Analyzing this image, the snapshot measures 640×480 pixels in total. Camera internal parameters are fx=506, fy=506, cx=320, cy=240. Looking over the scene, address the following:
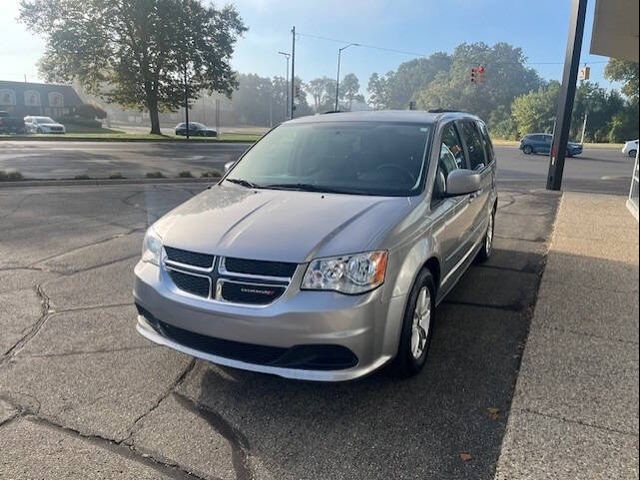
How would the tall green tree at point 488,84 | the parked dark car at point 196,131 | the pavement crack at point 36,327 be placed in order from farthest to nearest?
the tall green tree at point 488,84 → the parked dark car at point 196,131 → the pavement crack at point 36,327

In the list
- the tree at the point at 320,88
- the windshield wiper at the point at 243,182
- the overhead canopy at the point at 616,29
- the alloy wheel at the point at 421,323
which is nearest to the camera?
the overhead canopy at the point at 616,29

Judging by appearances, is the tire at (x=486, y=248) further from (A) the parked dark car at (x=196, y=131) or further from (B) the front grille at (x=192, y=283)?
(A) the parked dark car at (x=196, y=131)

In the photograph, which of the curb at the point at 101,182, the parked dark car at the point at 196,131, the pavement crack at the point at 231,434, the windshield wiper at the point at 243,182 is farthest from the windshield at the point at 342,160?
the parked dark car at the point at 196,131

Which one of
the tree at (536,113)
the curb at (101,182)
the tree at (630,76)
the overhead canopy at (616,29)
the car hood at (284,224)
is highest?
the tree at (536,113)

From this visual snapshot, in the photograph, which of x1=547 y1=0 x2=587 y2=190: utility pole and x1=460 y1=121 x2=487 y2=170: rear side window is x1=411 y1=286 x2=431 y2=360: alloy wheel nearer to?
x1=460 y1=121 x2=487 y2=170: rear side window

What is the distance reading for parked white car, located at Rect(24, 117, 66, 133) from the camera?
42.6 metres

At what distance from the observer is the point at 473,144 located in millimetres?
5445

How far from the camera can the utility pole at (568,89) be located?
11.9 metres

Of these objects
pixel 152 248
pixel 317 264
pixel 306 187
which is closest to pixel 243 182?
pixel 306 187

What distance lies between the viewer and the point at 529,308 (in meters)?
4.70

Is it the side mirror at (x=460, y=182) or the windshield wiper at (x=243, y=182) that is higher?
the side mirror at (x=460, y=182)

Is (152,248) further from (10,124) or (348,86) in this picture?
(348,86)

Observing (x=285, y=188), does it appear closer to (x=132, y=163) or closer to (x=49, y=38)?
(x=132, y=163)

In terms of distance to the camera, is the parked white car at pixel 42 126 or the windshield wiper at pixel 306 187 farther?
the parked white car at pixel 42 126
